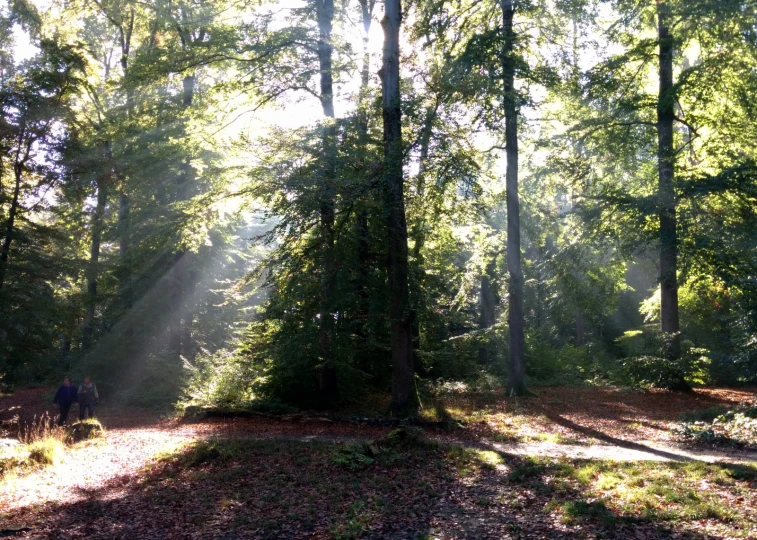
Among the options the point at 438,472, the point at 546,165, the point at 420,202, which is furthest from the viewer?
the point at 546,165

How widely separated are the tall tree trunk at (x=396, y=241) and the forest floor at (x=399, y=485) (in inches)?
54.1

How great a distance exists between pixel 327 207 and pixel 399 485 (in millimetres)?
6149

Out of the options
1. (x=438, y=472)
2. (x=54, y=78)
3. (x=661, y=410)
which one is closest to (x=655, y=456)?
(x=438, y=472)

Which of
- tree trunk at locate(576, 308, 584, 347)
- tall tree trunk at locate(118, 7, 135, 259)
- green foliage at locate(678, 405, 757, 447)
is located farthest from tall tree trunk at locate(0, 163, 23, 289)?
Result: tree trunk at locate(576, 308, 584, 347)

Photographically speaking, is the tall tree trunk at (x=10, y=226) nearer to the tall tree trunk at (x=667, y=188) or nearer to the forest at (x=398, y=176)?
the forest at (x=398, y=176)

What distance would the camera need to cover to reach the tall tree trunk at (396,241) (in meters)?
13.1

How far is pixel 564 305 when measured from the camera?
986 inches

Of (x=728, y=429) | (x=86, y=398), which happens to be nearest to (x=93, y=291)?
(x=86, y=398)

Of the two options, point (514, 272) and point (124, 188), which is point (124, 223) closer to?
point (124, 188)

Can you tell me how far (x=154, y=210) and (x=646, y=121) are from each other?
57.2ft

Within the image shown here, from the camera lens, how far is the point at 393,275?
13.5 metres

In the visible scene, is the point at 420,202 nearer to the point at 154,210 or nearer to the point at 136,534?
the point at 136,534

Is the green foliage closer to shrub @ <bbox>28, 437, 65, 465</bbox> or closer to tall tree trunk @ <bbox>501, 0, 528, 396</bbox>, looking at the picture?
→ tall tree trunk @ <bbox>501, 0, 528, 396</bbox>

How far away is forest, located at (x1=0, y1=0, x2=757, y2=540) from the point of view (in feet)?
26.6
